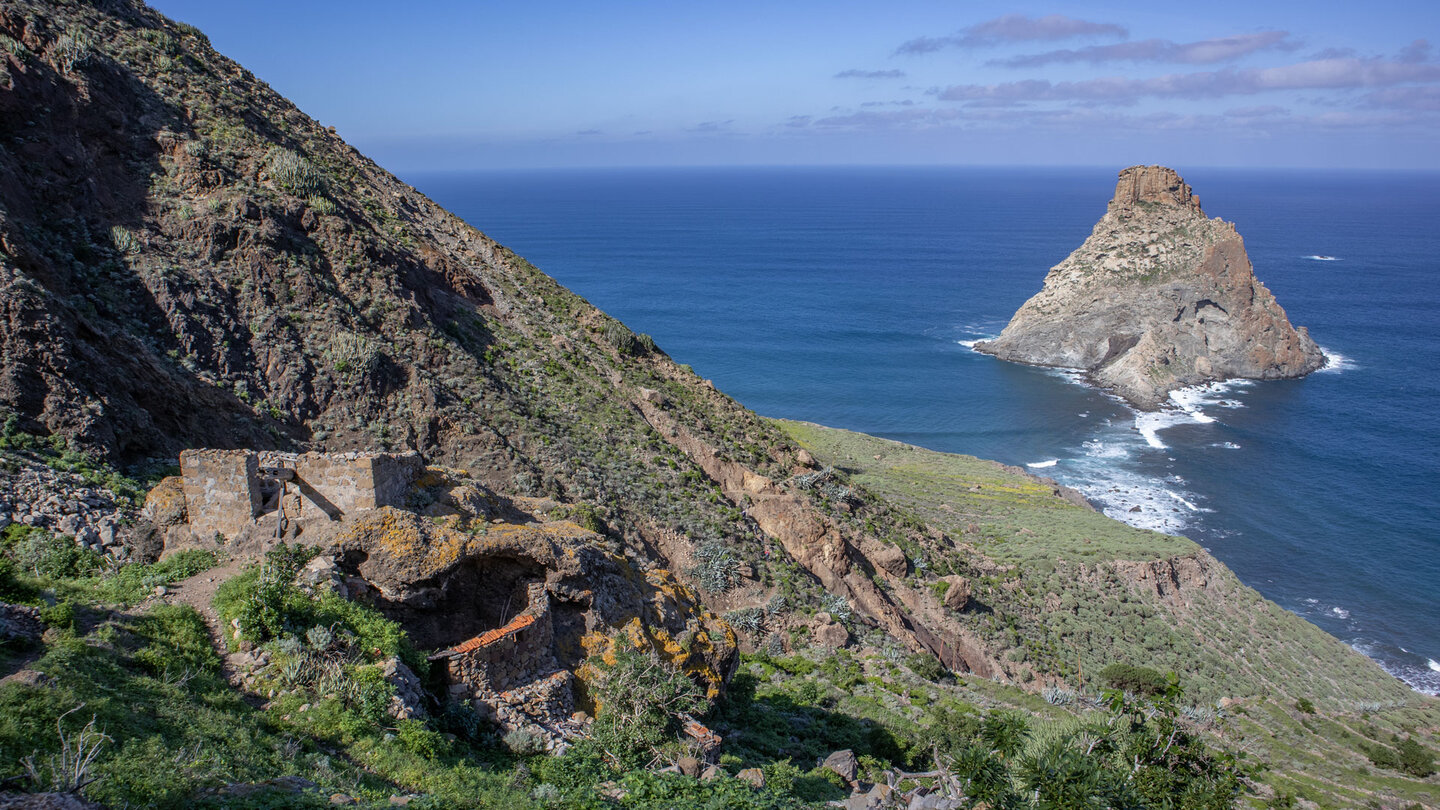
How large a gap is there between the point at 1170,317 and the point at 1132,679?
71.4 meters

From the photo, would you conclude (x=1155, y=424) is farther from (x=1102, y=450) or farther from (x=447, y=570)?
(x=447, y=570)

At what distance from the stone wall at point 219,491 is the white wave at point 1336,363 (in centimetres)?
10517

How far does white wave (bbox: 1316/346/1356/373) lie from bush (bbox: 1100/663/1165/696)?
80.5 meters

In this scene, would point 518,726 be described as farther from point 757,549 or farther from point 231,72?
point 231,72

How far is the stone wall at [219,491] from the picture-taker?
38.7 feet

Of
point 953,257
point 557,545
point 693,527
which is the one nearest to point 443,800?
point 557,545

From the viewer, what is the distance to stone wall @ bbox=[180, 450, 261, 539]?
1178cm

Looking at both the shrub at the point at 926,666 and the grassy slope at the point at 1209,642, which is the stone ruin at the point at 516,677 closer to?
the shrub at the point at 926,666

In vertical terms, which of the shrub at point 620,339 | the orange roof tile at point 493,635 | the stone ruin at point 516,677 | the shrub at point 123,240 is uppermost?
the shrub at point 123,240

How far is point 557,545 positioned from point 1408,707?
38112 mm

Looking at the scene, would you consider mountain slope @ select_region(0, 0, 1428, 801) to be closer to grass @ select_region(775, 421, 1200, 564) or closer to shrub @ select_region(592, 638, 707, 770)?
grass @ select_region(775, 421, 1200, 564)

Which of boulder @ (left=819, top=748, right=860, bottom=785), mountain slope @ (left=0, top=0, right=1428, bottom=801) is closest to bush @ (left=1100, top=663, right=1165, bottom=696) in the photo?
mountain slope @ (left=0, top=0, right=1428, bottom=801)

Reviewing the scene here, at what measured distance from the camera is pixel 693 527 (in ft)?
77.1

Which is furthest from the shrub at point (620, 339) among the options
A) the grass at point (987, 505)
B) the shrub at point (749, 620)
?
the grass at point (987, 505)
